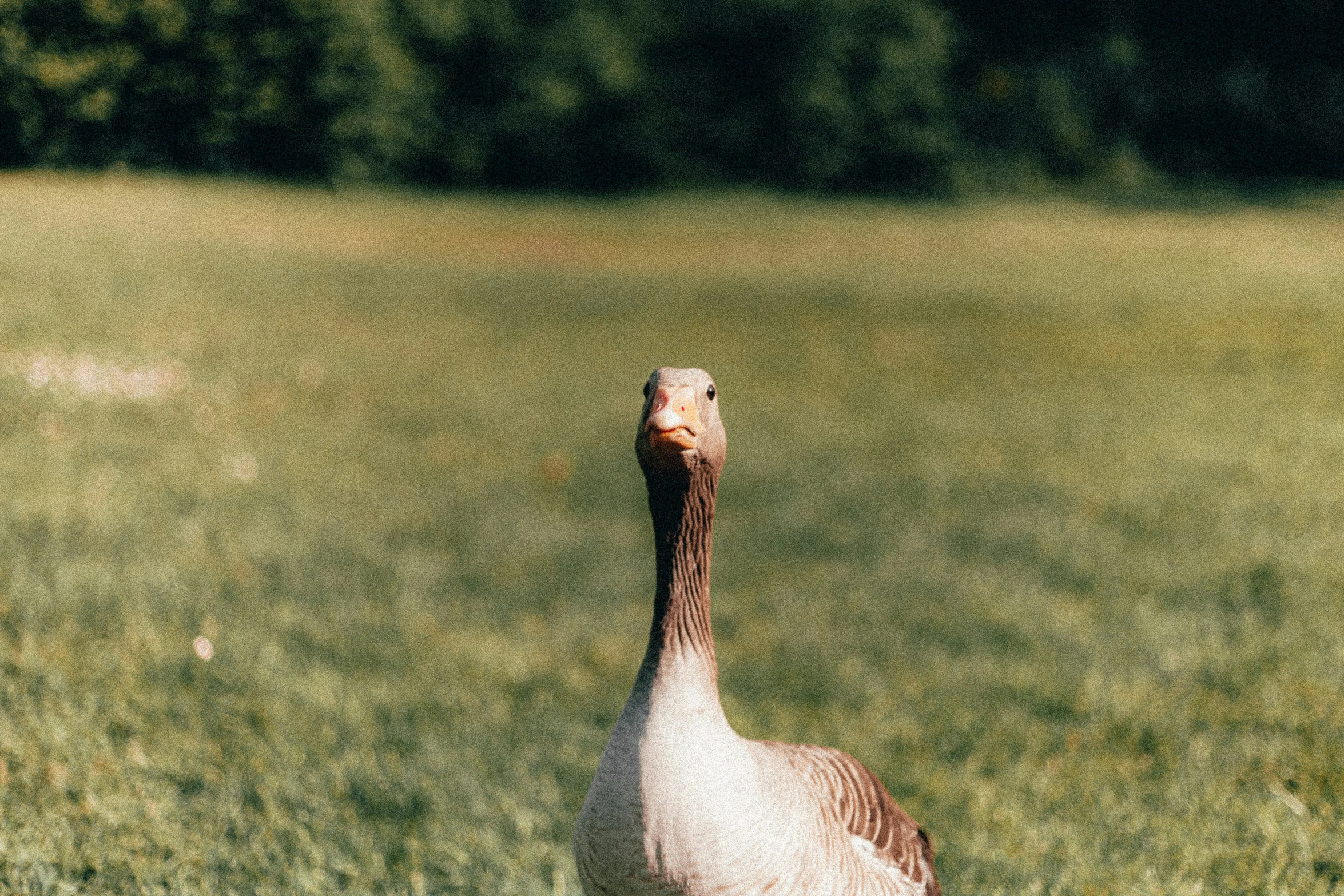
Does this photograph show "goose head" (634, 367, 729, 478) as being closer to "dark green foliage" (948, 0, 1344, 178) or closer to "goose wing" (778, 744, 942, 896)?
"goose wing" (778, 744, 942, 896)

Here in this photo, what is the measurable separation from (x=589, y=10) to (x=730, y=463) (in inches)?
356

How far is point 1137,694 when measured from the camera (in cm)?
385

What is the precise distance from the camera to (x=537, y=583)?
4.91m

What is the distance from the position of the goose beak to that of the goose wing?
0.81 meters

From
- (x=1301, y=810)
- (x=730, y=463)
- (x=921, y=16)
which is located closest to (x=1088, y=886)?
(x=1301, y=810)

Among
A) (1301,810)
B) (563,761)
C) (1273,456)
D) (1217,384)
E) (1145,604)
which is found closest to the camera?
(1301,810)

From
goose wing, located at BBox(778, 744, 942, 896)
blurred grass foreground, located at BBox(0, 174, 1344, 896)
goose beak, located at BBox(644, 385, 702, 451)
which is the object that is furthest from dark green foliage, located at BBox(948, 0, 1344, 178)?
goose beak, located at BBox(644, 385, 702, 451)

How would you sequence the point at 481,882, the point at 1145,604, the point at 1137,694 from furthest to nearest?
the point at 1145,604 → the point at 1137,694 → the point at 481,882

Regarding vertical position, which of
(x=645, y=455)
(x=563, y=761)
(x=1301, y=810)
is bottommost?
(x=563, y=761)

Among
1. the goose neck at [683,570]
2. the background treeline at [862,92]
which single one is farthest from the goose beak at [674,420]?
the background treeline at [862,92]

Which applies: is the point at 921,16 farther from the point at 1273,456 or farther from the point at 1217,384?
the point at 1273,456

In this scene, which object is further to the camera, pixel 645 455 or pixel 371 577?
pixel 371 577

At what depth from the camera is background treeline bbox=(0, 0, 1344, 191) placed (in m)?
8.84

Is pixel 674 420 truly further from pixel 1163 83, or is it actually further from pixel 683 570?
pixel 1163 83
